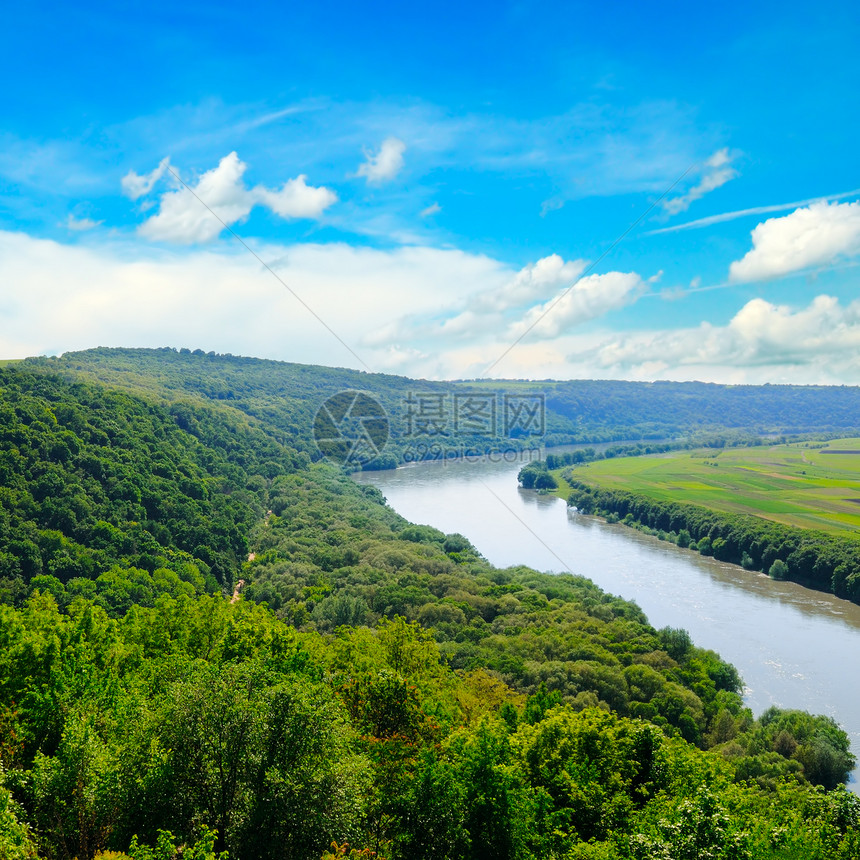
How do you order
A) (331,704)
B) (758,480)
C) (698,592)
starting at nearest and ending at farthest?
(331,704) < (698,592) < (758,480)

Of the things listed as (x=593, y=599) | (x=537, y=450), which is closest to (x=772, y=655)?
(x=593, y=599)

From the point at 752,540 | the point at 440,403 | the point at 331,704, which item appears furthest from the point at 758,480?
the point at 331,704

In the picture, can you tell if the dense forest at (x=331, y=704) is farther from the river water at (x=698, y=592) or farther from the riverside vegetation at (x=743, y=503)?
the riverside vegetation at (x=743, y=503)

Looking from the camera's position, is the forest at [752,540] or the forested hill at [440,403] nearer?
the forest at [752,540]

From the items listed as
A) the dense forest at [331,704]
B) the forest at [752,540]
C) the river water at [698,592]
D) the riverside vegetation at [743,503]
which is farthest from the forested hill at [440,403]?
the forest at [752,540]

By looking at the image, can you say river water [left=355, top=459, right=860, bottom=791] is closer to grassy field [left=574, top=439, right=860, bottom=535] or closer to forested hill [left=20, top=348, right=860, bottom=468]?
grassy field [left=574, top=439, right=860, bottom=535]

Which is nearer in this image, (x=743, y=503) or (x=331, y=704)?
(x=331, y=704)

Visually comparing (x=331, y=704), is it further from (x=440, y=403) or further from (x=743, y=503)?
(x=440, y=403)

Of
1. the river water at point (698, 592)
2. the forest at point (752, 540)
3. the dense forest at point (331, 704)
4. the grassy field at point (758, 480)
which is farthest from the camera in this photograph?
the grassy field at point (758, 480)
